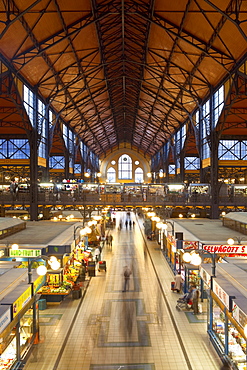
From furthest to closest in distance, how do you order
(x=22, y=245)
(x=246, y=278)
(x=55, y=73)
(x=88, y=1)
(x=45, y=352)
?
1. (x=55, y=73)
2. (x=88, y=1)
3. (x=22, y=245)
4. (x=45, y=352)
5. (x=246, y=278)

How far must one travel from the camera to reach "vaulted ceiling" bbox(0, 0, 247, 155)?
63.6 feet

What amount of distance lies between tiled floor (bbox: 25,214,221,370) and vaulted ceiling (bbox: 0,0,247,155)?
47.8 ft

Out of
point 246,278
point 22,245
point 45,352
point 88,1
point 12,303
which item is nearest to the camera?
point 12,303

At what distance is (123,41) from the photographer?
2748 cm

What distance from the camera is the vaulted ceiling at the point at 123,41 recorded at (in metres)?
19.4

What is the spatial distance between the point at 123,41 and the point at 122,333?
24255 mm

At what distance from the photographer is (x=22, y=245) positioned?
13.5 m

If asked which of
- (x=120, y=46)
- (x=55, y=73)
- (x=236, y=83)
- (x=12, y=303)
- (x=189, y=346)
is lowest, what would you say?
(x=189, y=346)

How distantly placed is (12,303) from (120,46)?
26.8 meters

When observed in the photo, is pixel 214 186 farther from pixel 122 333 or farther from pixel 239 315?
pixel 239 315

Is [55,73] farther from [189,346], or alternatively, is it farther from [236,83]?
[189,346]

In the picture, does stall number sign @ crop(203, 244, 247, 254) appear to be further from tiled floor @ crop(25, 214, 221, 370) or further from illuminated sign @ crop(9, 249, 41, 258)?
illuminated sign @ crop(9, 249, 41, 258)

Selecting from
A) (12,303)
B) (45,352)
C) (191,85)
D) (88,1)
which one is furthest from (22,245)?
(191,85)

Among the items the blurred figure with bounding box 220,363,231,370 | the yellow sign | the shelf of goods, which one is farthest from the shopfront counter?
the blurred figure with bounding box 220,363,231,370
